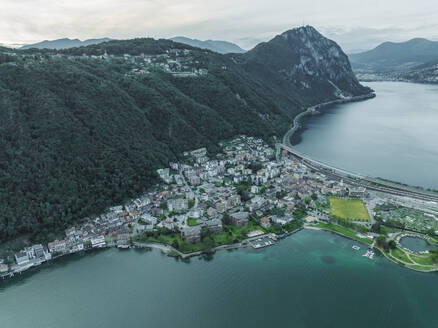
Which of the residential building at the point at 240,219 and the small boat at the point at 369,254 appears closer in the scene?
the small boat at the point at 369,254

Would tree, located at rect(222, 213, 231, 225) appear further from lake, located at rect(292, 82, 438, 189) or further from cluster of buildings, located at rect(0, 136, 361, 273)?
lake, located at rect(292, 82, 438, 189)

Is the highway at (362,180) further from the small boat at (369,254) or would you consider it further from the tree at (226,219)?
the tree at (226,219)

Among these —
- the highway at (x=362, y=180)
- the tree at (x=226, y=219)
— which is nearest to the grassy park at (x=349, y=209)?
the highway at (x=362, y=180)

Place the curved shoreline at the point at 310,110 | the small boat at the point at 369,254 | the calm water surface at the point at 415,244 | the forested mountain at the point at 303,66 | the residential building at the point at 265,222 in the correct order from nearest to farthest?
the small boat at the point at 369,254 < the calm water surface at the point at 415,244 < the residential building at the point at 265,222 < the curved shoreline at the point at 310,110 < the forested mountain at the point at 303,66

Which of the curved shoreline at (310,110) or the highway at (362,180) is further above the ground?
the highway at (362,180)

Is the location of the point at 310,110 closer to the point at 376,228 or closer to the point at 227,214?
the point at 376,228

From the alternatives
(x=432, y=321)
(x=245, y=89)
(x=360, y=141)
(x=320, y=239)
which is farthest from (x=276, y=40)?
(x=432, y=321)

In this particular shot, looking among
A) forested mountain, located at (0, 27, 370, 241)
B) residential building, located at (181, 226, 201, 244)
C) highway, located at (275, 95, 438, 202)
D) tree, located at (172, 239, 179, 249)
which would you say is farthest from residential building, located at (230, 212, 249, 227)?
highway, located at (275, 95, 438, 202)

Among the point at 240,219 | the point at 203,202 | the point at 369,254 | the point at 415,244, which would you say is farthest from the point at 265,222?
the point at 415,244
